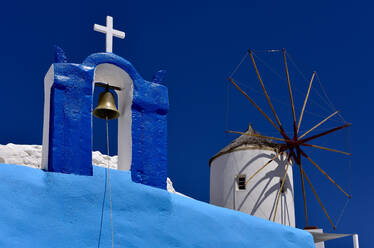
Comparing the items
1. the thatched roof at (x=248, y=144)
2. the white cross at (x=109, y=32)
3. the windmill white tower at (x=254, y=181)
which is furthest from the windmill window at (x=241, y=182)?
the white cross at (x=109, y=32)

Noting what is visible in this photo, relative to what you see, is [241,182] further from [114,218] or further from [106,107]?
[114,218]

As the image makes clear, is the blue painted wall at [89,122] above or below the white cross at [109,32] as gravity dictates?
below

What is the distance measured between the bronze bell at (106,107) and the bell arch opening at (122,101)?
14 centimetres

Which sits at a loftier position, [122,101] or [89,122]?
[122,101]

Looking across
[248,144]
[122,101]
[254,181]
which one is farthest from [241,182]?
[122,101]

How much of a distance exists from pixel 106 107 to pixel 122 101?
36 cm

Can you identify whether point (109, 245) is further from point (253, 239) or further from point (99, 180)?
point (253, 239)

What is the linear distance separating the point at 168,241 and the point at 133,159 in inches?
44.9

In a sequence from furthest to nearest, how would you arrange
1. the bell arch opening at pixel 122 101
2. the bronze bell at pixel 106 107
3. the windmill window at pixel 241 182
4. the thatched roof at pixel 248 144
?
the thatched roof at pixel 248 144 < the windmill window at pixel 241 182 < the bronze bell at pixel 106 107 < the bell arch opening at pixel 122 101

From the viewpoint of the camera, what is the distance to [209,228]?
6.80 meters

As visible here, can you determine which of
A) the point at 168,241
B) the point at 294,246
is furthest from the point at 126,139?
the point at 294,246

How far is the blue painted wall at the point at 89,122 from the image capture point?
630cm

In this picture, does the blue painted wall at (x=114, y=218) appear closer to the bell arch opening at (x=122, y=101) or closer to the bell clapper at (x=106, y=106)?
the bell arch opening at (x=122, y=101)

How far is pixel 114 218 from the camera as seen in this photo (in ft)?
20.2
